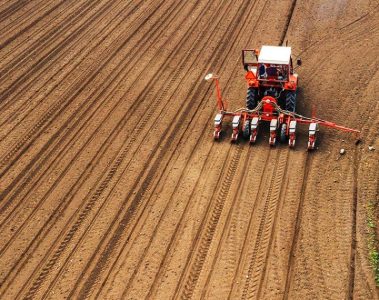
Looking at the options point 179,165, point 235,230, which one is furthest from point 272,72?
point 235,230

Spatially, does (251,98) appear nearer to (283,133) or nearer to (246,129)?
(246,129)

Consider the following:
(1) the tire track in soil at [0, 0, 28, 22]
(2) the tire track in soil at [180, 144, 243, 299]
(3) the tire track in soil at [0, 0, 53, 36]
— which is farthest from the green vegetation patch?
(1) the tire track in soil at [0, 0, 28, 22]

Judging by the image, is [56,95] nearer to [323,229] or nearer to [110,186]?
[110,186]

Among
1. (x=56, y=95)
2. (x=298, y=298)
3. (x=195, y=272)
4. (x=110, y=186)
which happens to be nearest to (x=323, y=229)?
(x=298, y=298)

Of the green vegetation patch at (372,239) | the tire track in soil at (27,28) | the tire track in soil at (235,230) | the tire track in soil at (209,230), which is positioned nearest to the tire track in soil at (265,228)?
the tire track in soil at (235,230)

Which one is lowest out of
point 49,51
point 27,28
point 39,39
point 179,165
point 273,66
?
point 179,165

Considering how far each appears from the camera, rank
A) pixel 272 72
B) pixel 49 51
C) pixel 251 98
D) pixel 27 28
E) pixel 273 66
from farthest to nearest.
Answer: pixel 27 28, pixel 49 51, pixel 251 98, pixel 272 72, pixel 273 66
